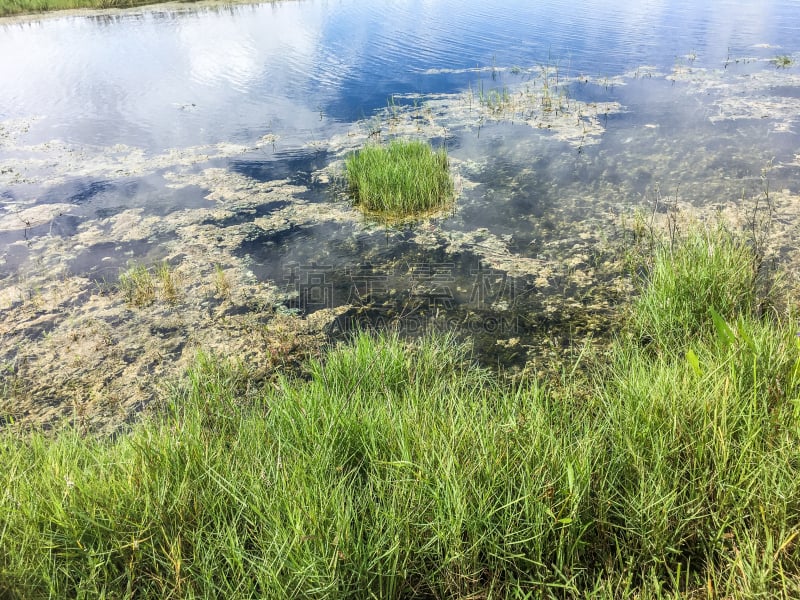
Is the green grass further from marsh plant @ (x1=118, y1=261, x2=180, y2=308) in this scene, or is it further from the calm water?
marsh plant @ (x1=118, y1=261, x2=180, y2=308)

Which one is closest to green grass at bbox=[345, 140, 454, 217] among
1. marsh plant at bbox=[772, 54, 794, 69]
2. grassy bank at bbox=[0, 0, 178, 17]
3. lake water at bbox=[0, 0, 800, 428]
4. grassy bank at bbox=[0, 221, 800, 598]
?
lake water at bbox=[0, 0, 800, 428]

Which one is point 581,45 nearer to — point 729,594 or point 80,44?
point 729,594

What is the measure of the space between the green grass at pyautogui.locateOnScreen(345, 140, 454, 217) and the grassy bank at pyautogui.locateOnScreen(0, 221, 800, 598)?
2.93 meters

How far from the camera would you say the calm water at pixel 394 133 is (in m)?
3.76

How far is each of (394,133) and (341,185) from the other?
5.04ft

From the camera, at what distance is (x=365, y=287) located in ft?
11.7

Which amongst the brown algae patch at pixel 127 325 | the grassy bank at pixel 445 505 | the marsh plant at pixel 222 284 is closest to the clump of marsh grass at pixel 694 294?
the grassy bank at pixel 445 505

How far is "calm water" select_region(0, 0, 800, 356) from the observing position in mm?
3762

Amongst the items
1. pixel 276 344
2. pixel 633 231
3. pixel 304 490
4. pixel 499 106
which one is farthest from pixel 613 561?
pixel 499 106

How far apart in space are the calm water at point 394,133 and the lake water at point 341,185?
0.03 meters

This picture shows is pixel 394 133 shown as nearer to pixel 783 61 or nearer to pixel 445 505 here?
pixel 445 505

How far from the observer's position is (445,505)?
4.82 ft

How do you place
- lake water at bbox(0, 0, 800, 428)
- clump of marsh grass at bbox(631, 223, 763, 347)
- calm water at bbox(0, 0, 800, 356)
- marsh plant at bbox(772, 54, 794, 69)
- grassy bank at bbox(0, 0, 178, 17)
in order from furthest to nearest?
grassy bank at bbox(0, 0, 178, 17), marsh plant at bbox(772, 54, 794, 69), calm water at bbox(0, 0, 800, 356), lake water at bbox(0, 0, 800, 428), clump of marsh grass at bbox(631, 223, 763, 347)

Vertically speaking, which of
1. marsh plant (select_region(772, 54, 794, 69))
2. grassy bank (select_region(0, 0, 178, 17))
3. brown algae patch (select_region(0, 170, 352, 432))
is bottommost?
brown algae patch (select_region(0, 170, 352, 432))
